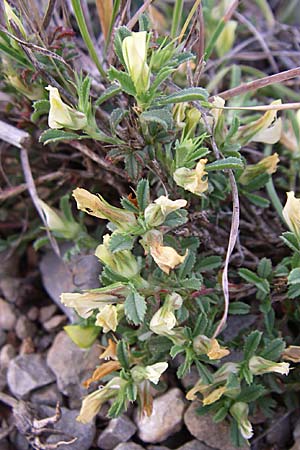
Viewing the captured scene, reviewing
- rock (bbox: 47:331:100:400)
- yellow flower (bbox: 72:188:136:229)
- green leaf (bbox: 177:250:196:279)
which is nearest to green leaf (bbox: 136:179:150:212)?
yellow flower (bbox: 72:188:136:229)

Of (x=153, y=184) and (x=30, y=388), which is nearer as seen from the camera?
(x=153, y=184)

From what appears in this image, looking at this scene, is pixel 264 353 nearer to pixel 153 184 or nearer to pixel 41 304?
pixel 153 184

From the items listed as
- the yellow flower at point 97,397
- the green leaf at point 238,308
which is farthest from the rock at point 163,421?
the green leaf at point 238,308

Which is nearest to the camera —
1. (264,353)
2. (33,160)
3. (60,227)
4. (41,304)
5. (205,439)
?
(264,353)

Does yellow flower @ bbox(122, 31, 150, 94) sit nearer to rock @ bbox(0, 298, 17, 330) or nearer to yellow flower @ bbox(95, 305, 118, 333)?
yellow flower @ bbox(95, 305, 118, 333)

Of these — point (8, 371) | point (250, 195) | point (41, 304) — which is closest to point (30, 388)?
point (8, 371)
